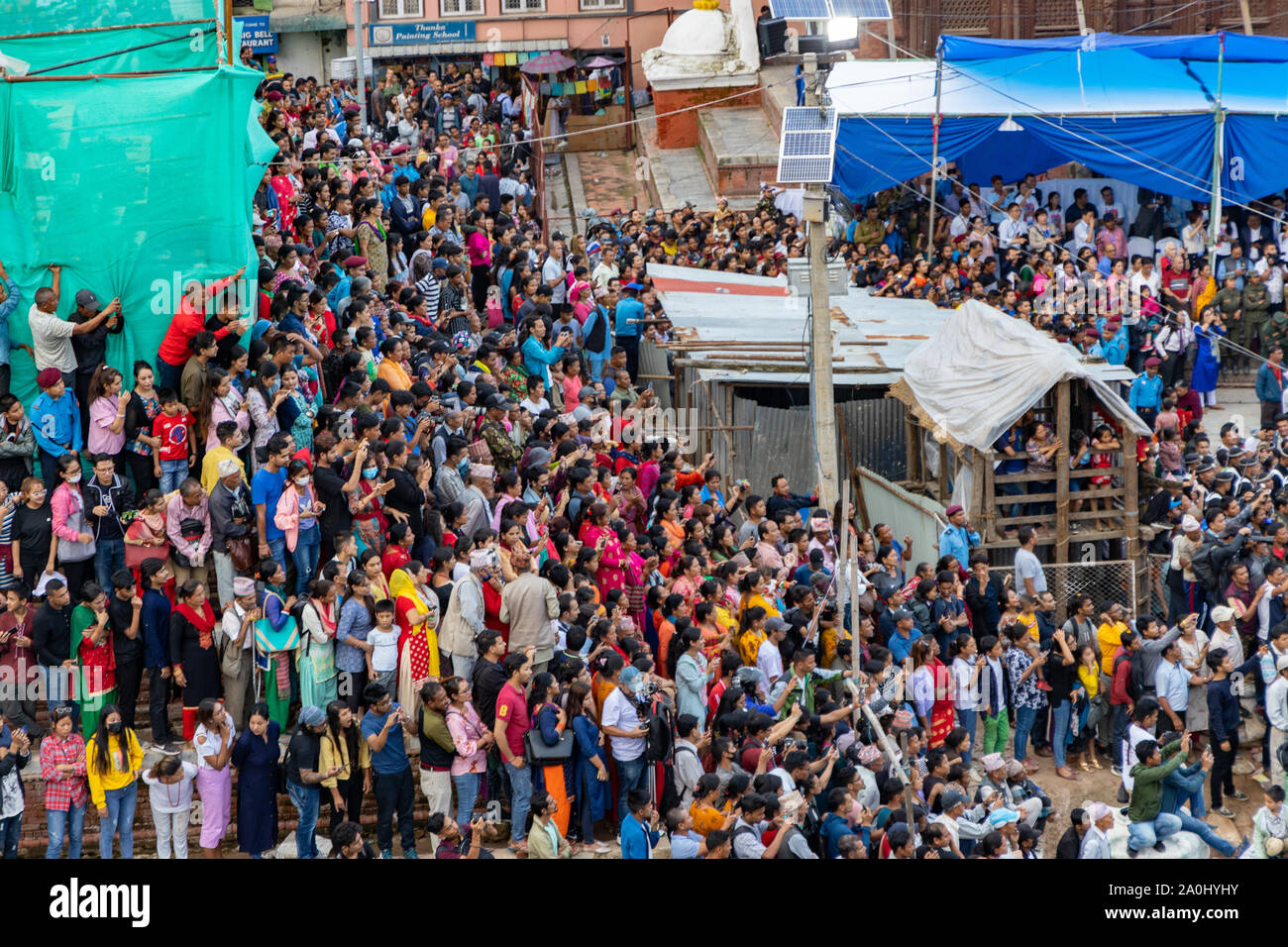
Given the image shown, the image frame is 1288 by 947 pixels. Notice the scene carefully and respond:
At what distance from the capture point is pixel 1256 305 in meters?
20.5

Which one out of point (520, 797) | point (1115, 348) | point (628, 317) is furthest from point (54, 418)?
point (1115, 348)

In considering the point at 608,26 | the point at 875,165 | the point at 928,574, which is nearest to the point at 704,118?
the point at 608,26

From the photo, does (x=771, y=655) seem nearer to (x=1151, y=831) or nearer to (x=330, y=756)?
(x=1151, y=831)

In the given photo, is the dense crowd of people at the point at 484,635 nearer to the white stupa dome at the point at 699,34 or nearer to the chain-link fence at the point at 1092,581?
the chain-link fence at the point at 1092,581

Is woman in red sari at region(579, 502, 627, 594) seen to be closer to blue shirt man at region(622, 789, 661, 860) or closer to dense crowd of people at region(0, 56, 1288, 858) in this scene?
dense crowd of people at region(0, 56, 1288, 858)

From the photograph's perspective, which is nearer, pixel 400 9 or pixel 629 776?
pixel 629 776

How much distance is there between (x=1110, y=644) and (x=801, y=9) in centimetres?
661

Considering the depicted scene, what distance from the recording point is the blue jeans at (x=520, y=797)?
9570 millimetres

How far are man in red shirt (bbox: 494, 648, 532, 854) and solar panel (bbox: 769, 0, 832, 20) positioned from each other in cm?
722

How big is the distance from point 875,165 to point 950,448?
27.6 feet

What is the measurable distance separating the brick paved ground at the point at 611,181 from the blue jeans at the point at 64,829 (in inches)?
771

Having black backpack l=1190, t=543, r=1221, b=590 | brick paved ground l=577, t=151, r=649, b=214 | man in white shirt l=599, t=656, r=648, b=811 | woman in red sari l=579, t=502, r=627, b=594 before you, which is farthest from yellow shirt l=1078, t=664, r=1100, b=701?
A: brick paved ground l=577, t=151, r=649, b=214

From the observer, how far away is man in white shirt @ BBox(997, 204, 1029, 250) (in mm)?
22328

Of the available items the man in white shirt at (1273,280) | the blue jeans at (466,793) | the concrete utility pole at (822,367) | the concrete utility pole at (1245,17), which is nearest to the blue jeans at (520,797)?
the blue jeans at (466,793)
